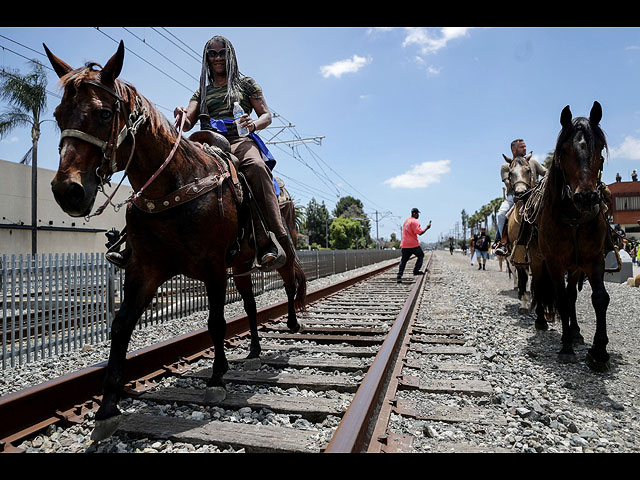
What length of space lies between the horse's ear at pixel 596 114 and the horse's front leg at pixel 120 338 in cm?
439

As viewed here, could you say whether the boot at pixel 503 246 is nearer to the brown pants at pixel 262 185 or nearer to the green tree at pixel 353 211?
the brown pants at pixel 262 185

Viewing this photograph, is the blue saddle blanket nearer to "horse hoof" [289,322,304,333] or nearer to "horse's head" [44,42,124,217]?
"horse's head" [44,42,124,217]

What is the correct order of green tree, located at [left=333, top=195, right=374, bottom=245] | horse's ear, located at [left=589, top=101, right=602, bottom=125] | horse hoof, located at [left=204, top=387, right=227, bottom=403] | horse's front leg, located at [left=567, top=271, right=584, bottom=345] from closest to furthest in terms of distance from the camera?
horse hoof, located at [left=204, top=387, right=227, bottom=403], horse's ear, located at [left=589, top=101, right=602, bottom=125], horse's front leg, located at [left=567, top=271, right=584, bottom=345], green tree, located at [left=333, top=195, right=374, bottom=245]

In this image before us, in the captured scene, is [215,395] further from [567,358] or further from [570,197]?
[570,197]

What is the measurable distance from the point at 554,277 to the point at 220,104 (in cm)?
417

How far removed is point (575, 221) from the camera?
4090 mm

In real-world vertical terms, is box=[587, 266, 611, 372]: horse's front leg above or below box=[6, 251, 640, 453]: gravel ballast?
above

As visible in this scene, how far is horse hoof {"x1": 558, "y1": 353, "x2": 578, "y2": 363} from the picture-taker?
13.3 feet

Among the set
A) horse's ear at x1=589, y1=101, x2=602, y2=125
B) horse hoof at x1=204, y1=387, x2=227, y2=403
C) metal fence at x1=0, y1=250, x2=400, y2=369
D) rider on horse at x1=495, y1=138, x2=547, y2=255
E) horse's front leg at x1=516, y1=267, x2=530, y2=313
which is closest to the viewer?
horse hoof at x1=204, y1=387, x2=227, y2=403

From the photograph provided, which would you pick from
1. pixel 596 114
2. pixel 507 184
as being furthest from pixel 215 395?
pixel 507 184

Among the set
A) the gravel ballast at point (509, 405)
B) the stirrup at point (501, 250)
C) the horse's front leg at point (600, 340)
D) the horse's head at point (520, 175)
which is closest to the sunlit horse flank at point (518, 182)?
the horse's head at point (520, 175)

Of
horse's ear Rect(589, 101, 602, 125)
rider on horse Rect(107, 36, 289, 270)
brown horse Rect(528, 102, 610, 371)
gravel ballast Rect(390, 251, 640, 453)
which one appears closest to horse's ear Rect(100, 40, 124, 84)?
rider on horse Rect(107, 36, 289, 270)

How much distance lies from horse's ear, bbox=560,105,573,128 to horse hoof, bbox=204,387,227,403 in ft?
13.7
